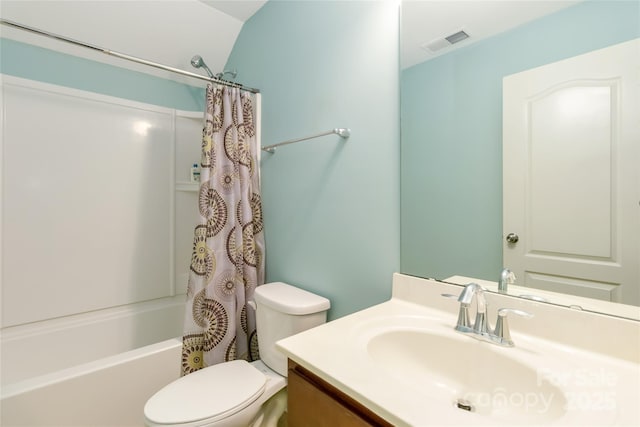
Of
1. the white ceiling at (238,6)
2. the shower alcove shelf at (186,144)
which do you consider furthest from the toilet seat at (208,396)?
the white ceiling at (238,6)

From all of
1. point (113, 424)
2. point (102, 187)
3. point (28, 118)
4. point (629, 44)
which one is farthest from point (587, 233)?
point (28, 118)

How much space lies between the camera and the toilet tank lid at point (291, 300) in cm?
123

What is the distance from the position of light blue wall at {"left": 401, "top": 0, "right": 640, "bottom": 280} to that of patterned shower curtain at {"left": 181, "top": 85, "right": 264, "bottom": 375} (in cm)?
93

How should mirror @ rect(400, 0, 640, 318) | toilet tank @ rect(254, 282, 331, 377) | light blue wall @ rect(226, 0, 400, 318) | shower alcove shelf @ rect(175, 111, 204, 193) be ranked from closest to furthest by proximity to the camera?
mirror @ rect(400, 0, 640, 318), light blue wall @ rect(226, 0, 400, 318), toilet tank @ rect(254, 282, 331, 377), shower alcove shelf @ rect(175, 111, 204, 193)

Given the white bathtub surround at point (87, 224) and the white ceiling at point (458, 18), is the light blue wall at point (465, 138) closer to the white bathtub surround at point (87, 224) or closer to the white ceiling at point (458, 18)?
the white ceiling at point (458, 18)

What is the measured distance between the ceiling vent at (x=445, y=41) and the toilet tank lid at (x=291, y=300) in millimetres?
1091

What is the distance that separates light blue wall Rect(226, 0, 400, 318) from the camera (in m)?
1.13

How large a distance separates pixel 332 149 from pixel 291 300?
0.71 m

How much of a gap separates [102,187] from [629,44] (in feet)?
8.23

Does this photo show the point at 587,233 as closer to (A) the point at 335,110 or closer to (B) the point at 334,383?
(B) the point at 334,383

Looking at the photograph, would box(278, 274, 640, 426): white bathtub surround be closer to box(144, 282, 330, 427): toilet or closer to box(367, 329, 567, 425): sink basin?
box(367, 329, 567, 425): sink basin

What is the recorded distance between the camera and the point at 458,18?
3.24ft

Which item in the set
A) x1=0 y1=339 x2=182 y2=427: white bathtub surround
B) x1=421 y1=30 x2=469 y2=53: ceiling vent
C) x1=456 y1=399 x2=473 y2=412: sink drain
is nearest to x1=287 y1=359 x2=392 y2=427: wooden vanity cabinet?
x1=456 y1=399 x2=473 y2=412: sink drain

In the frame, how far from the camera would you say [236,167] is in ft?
5.34
